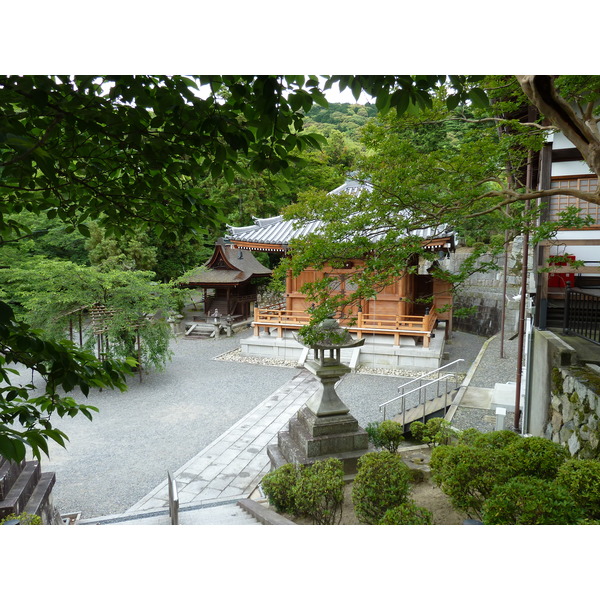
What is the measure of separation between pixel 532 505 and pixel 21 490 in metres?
3.47

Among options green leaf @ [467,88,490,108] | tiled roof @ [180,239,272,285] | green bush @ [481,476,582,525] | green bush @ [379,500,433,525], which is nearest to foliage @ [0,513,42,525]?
green bush @ [379,500,433,525]

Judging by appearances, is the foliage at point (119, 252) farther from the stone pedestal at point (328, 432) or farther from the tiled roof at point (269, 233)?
the stone pedestal at point (328, 432)

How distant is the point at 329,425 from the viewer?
4254mm

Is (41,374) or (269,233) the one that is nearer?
(41,374)

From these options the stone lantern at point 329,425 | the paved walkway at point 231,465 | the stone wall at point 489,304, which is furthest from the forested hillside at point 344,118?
the stone wall at point 489,304

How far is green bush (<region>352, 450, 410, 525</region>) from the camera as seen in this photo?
8.87ft

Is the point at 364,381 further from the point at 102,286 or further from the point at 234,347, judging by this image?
the point at 102,286

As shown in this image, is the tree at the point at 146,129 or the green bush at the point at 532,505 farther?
the green bush at the point at 532,505

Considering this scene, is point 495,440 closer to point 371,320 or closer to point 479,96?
point 479,96

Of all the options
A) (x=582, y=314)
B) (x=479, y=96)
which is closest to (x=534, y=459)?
(x=479, y=96)

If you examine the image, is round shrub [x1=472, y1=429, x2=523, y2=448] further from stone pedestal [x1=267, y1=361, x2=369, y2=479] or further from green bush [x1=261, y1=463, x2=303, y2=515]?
stone pedestal [x1=267, y1=361, x2=369, y2=479]

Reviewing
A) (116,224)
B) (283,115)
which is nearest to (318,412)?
(116,224)

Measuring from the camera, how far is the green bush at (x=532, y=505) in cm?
199

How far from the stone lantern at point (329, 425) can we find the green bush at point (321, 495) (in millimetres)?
1003
